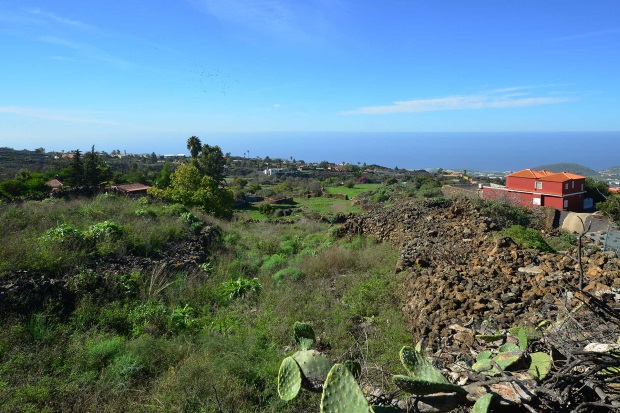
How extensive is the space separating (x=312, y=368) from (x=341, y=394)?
0.60 m

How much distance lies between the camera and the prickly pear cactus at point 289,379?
7.23ft

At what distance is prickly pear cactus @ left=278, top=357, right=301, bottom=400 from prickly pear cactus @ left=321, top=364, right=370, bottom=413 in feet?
1.30

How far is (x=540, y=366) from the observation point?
216cm

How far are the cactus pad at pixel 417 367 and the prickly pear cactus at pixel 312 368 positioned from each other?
60cm

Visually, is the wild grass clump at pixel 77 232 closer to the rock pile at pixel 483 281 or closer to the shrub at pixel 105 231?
the shrub at pixel 105 231

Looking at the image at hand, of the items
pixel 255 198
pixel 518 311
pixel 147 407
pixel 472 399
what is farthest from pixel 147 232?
pixel 255 198

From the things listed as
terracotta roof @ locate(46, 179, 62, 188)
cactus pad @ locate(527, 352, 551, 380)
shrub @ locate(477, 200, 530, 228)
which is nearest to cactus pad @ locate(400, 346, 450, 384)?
cactus pad @ locate(527, 352, 551, 380)

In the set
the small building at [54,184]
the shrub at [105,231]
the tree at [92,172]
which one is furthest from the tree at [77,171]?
the shrub at [105,231]

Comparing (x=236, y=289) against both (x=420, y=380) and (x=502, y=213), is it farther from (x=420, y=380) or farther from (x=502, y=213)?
(x=502, y=213)

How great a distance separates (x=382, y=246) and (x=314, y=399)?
7.34m

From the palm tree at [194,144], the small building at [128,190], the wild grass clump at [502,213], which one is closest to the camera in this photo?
the wild grass clump at [502,213]

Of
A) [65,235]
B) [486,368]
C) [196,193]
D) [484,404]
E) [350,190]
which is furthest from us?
[350,190]

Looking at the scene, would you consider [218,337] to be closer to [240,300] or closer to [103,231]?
[240,300]

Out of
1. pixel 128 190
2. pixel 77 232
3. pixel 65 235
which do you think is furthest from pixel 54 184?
pixel 65 235
